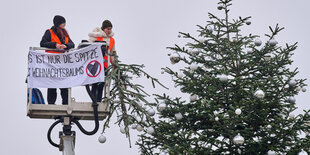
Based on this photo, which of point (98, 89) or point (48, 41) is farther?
point (98, 89)

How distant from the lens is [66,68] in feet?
58.7

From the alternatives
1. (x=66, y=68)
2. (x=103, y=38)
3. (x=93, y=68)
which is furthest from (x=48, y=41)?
(x=103, y=38)

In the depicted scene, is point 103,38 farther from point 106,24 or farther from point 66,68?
point 66,68

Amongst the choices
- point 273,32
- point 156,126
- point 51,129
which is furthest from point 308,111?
point 51,129

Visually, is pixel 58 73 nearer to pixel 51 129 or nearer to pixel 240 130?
pixel 51 129

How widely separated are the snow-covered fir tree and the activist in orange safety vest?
1299 millimetres

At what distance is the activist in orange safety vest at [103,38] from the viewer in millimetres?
17766

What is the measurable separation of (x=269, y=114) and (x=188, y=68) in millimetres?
2129

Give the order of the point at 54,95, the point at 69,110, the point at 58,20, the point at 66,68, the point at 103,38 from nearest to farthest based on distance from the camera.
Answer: the point at 69,110 → the point at 58,20 → the point at 54,95 → the point at 66,68 → the point at 103,38

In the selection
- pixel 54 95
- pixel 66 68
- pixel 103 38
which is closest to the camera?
pixel 54 95

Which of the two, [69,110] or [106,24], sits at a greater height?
[106,24]

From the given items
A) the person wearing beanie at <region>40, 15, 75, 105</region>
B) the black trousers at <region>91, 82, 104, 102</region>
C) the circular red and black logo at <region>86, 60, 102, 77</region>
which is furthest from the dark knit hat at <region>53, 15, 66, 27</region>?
the black trousers at <region>91, 82, 104, 102</region>

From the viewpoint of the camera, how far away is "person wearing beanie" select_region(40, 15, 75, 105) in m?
17.5

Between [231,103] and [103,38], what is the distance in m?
3.27
